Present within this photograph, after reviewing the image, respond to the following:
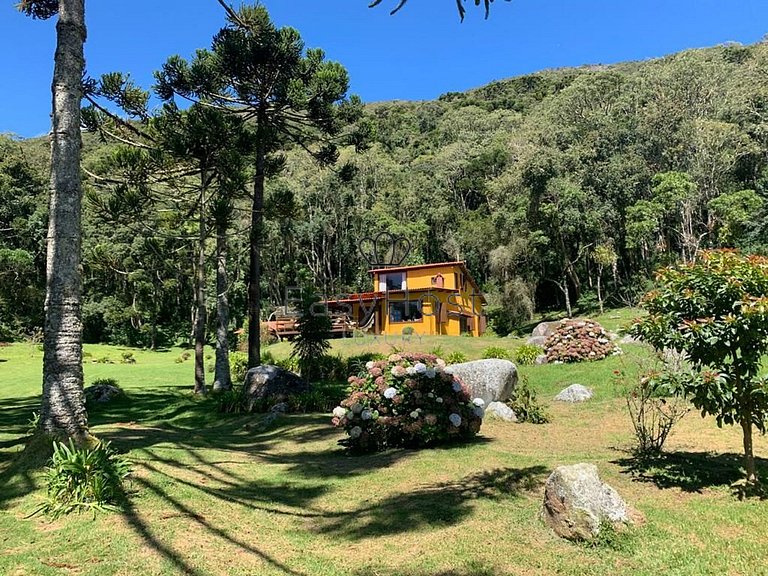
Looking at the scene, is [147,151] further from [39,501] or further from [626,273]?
[626,273]

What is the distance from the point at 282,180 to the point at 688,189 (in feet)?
102

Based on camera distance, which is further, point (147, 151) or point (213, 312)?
point (213, 312)

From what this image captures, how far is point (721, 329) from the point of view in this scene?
4.59 meters

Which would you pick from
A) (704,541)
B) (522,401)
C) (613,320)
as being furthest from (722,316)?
(613,320)

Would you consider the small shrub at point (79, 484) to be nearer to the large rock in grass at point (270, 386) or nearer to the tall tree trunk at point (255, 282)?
the large rock in grass at point (270, 386)

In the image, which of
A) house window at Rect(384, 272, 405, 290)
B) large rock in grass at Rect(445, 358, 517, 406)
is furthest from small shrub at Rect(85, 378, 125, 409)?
house window at Rect(384, 272, 405, 290)

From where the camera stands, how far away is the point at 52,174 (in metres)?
5.83

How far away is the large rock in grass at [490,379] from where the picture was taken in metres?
10.2

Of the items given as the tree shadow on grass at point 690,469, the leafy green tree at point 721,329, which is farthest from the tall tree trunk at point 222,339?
the leafy green tree at point 721,329

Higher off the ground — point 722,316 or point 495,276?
point 495,276

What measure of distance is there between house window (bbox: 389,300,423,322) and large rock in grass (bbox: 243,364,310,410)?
17.3 meters

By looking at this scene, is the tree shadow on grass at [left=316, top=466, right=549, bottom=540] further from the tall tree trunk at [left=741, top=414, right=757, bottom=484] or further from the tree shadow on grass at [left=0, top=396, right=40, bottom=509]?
the tree shadow on grass at [left=0, top=396, right=40, bottom=509]

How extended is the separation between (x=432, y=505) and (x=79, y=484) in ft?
10.3

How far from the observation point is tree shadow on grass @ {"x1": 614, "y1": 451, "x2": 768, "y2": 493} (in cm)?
521
